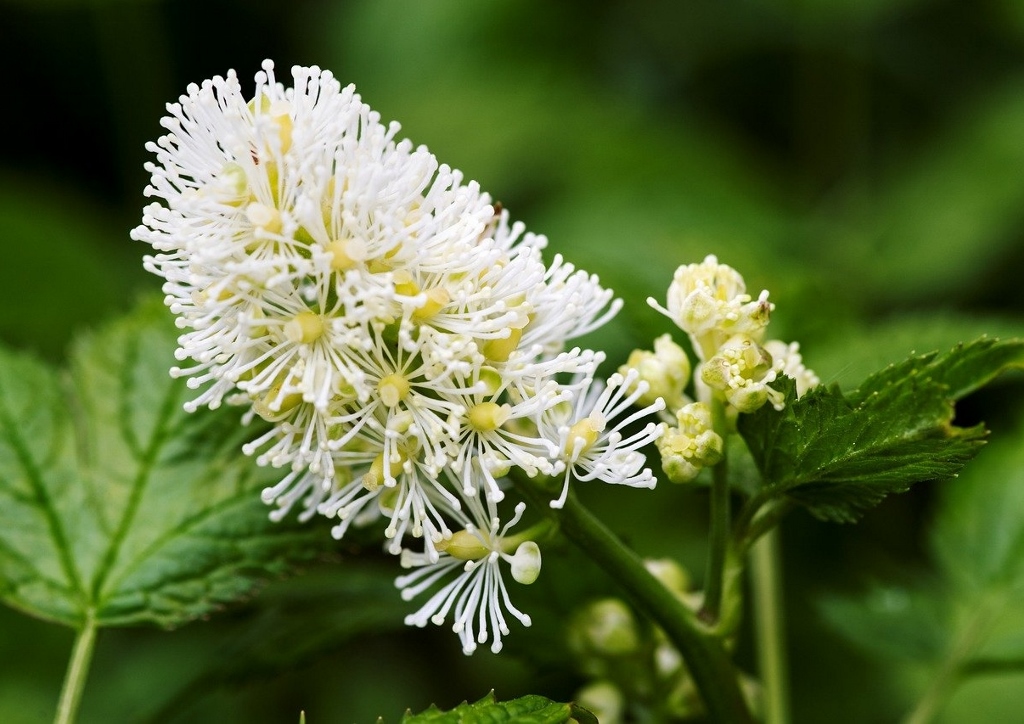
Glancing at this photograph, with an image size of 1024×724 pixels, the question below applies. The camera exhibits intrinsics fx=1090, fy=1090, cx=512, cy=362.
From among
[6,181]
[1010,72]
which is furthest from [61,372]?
[1010,72]

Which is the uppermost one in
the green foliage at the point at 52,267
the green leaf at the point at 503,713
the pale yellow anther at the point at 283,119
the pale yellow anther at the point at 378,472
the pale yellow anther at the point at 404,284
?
the green foliage at the point at 52,267

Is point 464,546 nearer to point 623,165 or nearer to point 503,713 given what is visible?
point 503,713

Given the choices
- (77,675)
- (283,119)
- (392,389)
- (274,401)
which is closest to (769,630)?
(392,389)

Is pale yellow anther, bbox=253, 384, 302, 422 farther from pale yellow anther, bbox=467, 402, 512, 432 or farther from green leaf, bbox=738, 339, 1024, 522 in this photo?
green leaf, bbox=738, 339, 1024, 522

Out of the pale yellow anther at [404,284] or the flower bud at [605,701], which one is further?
the flower bud at [605,701]

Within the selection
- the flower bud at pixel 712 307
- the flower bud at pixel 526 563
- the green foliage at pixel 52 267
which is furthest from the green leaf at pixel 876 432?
the green foliage at pixel 52 267

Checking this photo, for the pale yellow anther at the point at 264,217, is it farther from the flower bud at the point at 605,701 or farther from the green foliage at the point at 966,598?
the green foliage at the point at 966,598

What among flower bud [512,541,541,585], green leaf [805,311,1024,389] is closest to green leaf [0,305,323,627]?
flower bud [512,541,541,585]

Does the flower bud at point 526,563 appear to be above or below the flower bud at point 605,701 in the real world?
above
